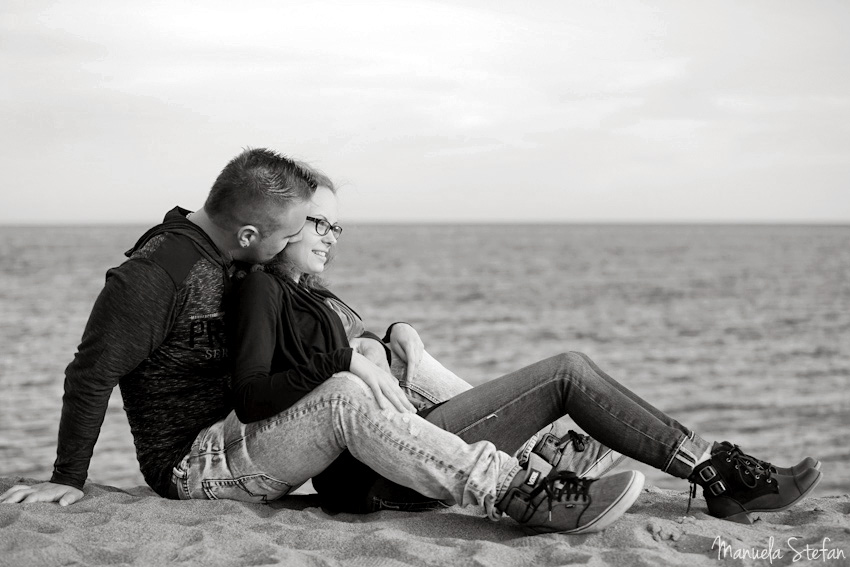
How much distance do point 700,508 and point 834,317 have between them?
18.7m

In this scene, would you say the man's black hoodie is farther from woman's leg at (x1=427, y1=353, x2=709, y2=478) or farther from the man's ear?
woman's leg at (x1=427, y1=353, x2=709, y2=478)

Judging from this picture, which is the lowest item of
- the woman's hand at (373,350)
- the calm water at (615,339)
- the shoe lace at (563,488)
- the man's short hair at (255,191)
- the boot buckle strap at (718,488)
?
the calm water at (615,339)

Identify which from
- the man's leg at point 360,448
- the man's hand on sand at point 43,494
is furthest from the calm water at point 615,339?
the man's leg at point 360,448

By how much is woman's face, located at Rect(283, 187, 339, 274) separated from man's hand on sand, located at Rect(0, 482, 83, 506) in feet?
4.43

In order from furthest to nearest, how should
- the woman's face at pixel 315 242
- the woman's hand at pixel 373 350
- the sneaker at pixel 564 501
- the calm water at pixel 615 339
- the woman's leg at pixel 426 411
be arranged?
1. the calm water at pixel 615 339
2. the woman's hand at pixel 373 350
3. the woman's face at pixel 315 242
4. the woman's leg at pixel 426 411
5. the sneaker at pixel 564 501

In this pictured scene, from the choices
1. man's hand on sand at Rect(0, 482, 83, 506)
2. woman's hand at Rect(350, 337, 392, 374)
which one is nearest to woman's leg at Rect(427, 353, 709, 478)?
woman's hand at Rect(350, 337, 392, 374)

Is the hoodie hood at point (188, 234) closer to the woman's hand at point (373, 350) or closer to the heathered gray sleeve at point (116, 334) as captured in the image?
the heathered gray sleeve at point (116, 334)

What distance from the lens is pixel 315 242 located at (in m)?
3.73

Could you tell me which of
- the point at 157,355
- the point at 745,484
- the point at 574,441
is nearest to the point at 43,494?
the point at 157,355

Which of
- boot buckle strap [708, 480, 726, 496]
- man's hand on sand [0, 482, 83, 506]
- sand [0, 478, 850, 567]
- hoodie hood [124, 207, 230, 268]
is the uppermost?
hoodie hood [124, 207, 230, 268]

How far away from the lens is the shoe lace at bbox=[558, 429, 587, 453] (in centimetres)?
364

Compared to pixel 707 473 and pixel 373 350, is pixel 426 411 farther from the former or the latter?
pixel 707 473

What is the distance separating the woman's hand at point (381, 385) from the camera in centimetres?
307

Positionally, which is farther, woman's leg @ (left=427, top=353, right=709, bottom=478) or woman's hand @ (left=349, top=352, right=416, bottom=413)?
woman's leg @ (left=427, top=353, right=709, bottom=478)
